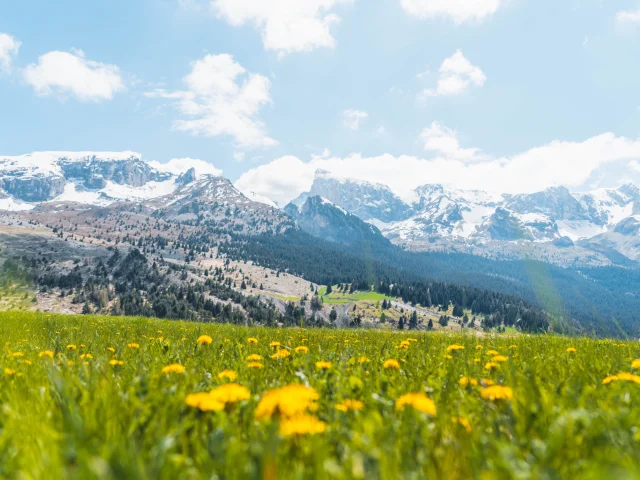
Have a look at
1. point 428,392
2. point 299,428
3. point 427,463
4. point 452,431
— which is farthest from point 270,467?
point 428,392

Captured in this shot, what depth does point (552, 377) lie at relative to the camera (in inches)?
181

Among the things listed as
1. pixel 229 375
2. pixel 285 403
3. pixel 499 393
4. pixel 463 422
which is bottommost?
pixel 229 375

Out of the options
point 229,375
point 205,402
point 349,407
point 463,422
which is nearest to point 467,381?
point 463,422

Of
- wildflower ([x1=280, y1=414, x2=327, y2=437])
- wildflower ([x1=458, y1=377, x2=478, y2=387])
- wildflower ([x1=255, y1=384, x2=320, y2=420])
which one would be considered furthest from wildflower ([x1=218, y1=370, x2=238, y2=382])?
wildflower ([x1=458, y1=377, x2=478, y2=387])

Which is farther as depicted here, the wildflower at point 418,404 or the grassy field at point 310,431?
the wildflower at point 418,404

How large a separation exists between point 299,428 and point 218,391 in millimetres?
880

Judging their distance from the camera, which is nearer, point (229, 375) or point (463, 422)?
point (463, 422)

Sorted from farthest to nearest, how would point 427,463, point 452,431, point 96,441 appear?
point 452,431
point 96,441
point 427,463

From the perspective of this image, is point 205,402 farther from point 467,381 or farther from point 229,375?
point 467,381

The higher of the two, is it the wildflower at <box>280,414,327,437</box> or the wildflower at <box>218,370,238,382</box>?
the wildflower at <box>280,414,327,437</box>

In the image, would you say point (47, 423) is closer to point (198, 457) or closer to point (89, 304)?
point (198, 457)

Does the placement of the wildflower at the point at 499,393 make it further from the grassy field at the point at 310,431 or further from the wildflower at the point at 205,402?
the wildflower at the point at 205,402

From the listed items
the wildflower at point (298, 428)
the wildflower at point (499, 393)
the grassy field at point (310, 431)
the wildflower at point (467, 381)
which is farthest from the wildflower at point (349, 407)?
the wildflower at point (467, 381)

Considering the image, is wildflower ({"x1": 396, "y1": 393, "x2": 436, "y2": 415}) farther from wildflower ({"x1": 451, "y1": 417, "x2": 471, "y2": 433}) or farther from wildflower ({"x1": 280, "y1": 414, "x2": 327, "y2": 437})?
wildflower ({"x1": 280, "y1": 414, "x2": 327, "y2": 437})
